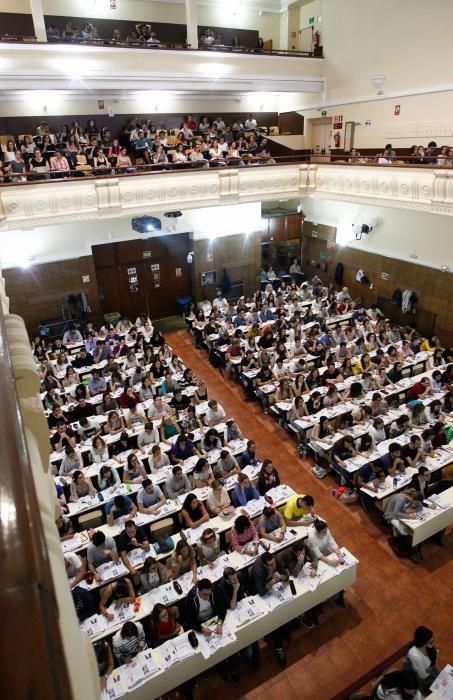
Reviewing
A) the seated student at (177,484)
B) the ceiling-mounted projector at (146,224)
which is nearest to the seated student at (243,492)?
the seated student at (177,484)

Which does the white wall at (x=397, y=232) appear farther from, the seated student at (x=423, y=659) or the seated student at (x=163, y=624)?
the seated student at (x=163, y=624)

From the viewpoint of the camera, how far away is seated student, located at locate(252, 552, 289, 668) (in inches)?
257

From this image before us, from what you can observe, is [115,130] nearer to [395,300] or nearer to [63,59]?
[63,59]

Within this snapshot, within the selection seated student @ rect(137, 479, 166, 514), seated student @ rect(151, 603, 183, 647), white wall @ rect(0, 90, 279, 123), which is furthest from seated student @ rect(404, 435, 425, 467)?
white wall @ rect(0, 90, 279, 123)

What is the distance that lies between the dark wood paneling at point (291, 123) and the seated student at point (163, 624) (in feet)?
63.9

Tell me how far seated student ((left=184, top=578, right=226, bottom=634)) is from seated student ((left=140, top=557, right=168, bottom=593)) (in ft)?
2.08

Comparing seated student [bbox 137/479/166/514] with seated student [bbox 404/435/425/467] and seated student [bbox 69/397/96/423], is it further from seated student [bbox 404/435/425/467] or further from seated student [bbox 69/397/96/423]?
Answer: seated student [bbox 404/435/425/467]

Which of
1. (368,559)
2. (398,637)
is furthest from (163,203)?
(398,637)

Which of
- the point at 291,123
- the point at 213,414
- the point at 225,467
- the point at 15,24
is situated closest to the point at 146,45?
the point at 15,24

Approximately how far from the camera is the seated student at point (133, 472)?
862 centimetres

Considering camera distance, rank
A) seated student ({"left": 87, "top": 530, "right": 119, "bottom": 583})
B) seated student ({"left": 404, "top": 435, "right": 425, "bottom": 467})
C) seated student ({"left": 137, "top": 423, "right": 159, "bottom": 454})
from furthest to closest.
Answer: seated student ({"left": 137, "top": 423, "right": 159, "bottom": 454})
seated student ({"left": 404, "top": 435, "right": 425, "bottom": 467})
seated student ({"left": 87, "top": 530, "right": 119, "bottom": 583})

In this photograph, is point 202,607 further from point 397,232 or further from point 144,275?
point 397,232

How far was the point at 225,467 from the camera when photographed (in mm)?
8875

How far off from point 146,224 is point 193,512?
461 inches
